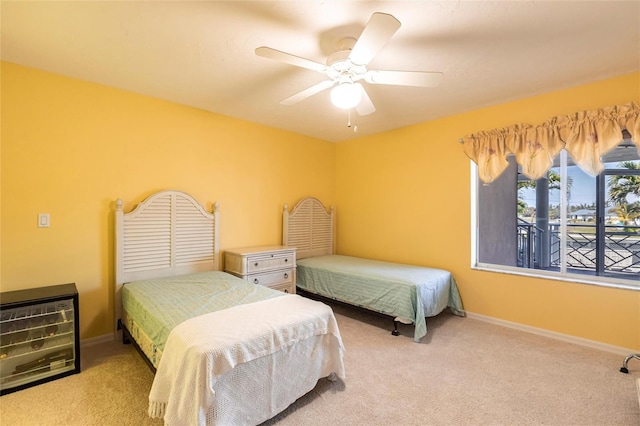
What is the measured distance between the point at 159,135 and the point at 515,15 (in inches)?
120

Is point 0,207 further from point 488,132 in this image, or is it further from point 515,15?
point 488,132

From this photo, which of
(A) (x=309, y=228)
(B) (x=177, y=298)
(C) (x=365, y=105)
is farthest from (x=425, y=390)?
(A) (x=309, y=228)

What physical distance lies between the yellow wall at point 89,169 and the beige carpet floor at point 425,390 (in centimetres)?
78

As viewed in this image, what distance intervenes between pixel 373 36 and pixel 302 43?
2.18 ft

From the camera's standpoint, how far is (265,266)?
10.9 ft

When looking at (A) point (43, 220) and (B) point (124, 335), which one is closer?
(A) point (43, 220)

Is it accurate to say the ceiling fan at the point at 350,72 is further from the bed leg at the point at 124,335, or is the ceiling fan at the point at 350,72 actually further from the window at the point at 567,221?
the bed leg at the point at 124,335

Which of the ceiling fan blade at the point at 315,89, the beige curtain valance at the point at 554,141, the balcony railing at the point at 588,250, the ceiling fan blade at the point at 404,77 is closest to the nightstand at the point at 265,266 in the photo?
the ceiling fan blade at the point at 315,89

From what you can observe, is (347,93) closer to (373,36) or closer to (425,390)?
(373,36)

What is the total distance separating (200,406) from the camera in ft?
4.52

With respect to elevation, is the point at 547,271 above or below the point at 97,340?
above

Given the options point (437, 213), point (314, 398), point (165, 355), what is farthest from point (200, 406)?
point (437, 213)

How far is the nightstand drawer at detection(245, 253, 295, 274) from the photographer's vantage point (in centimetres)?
319

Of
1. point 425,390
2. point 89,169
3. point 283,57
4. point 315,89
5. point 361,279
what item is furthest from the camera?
point 361,279
